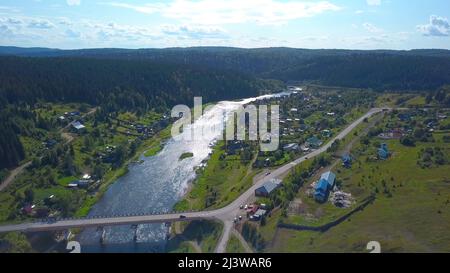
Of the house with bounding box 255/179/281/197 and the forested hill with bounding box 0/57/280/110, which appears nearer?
the house with bounding box 255/179/281/197

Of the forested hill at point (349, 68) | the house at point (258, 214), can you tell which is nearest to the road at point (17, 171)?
the house at point (258, 214)

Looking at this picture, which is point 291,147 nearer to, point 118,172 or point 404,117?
point 118,172

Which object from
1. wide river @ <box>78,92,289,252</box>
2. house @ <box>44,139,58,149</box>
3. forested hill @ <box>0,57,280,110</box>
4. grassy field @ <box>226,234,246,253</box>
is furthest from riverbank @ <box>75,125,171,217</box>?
Answer: forested hill @ <box>0,57,280,110</box>

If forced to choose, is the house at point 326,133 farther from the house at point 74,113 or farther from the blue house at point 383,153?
the house at point 74,113

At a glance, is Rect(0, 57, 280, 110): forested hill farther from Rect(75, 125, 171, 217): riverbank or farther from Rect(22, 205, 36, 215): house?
Rect(22, 205, 36, 215): house

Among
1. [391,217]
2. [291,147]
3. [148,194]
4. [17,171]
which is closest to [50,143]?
[17,171]
